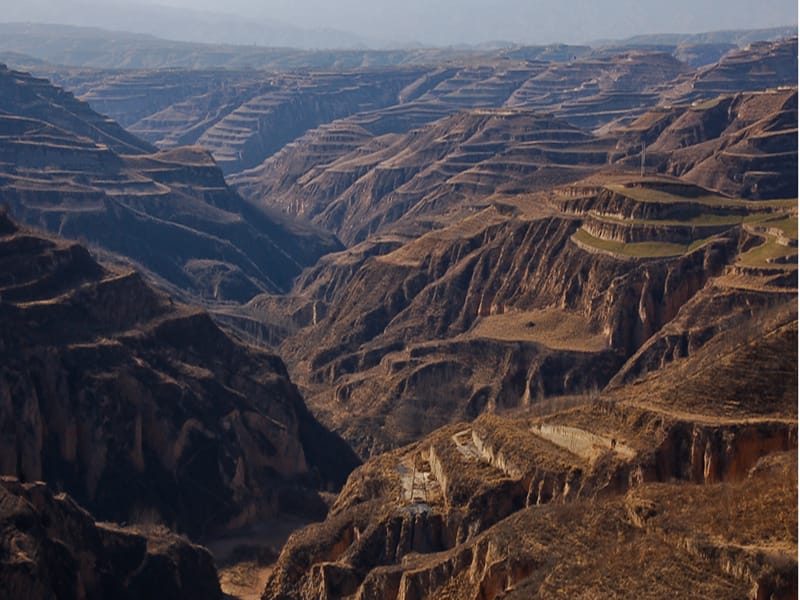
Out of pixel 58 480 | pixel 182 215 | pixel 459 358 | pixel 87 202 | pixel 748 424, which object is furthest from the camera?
pixel 182 215

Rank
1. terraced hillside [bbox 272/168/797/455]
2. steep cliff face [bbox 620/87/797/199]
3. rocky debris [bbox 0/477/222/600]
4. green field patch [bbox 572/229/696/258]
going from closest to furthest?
rocky debris [bbox 0/477/222/600] < terraced hillside [bbox 272/168/797/455] < green field patch [bbox 572/229/696/258] < steep cliff face [bbox 620/87/797/199]

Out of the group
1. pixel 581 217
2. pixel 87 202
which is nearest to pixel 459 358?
pixel 581 217

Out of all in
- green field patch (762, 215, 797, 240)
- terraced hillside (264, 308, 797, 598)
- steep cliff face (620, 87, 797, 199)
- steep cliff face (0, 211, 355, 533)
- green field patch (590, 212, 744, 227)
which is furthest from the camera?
steep cliff face (620, 87, 797, 199)

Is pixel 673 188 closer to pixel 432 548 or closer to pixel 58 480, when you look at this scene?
pixel 58 480

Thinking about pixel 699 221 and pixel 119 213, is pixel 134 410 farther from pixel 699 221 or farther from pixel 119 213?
pixel 119 213

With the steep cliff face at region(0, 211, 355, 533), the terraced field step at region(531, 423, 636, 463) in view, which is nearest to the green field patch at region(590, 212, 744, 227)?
the steep cliff face at region(0, 211, 355, 533)

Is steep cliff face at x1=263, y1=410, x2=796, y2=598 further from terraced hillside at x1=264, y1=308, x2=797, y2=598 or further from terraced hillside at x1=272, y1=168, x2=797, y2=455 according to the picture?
terraced hillside at x1=272, y1=168, x2=797, y2=455

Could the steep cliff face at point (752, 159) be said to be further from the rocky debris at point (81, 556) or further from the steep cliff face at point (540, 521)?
the rocky debris at point (81, 556)
